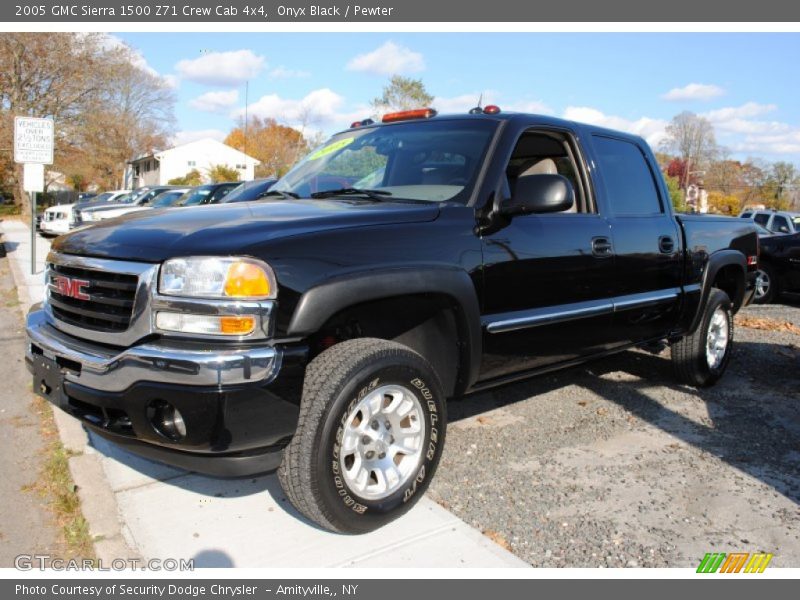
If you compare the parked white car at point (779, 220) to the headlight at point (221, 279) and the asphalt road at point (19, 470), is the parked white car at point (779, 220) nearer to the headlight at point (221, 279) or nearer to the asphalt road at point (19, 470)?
the asphalt road at point (19, 470)

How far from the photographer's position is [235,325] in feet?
8.11

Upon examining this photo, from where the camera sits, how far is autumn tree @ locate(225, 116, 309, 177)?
61031 mm

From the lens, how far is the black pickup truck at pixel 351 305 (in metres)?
2.50

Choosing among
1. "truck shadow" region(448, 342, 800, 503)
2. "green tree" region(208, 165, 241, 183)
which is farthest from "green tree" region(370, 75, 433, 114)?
"truck shadow" region(448, 342, 800, 503)

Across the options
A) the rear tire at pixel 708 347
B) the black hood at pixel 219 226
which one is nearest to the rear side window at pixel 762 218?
the rear tire at pixel 708 347

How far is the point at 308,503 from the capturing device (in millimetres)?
2660

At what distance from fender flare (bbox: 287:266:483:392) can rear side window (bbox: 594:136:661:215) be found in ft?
5.56

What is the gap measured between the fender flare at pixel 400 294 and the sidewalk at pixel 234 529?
82 cm

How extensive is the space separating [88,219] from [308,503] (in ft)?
49.9

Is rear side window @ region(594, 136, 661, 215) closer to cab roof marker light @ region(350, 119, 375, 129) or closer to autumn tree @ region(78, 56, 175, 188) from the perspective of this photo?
cab roof marker light @ region(350, 119, 375, 129)

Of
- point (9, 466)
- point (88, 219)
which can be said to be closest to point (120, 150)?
point (88, 219)

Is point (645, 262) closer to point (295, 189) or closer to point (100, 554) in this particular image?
point (295, 189)

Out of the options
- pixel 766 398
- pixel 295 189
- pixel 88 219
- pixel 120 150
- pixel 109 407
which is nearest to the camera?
pixel 109 407

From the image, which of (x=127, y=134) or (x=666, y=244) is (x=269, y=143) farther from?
(x=666, y=244)
